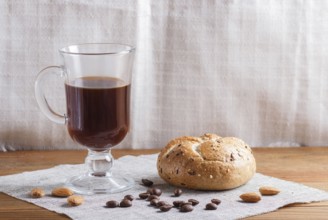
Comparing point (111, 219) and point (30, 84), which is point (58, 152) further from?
point (111, 219)

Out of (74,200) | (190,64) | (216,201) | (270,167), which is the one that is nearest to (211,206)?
(216,201)

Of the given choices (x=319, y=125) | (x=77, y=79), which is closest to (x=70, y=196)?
(x=77, y=79)

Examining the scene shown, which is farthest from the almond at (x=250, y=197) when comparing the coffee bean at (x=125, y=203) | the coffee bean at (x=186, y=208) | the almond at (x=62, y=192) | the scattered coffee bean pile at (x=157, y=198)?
the almond at (x=62, y=192)

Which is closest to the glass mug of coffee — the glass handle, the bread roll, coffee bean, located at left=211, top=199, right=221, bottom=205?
the glass handle

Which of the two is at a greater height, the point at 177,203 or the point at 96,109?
the point at 96,109

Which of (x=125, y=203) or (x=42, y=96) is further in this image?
(x=42, y=96)

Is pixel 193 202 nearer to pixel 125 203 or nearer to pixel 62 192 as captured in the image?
pixel 125 203

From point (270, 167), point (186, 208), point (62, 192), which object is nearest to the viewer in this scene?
point (186, 208)
